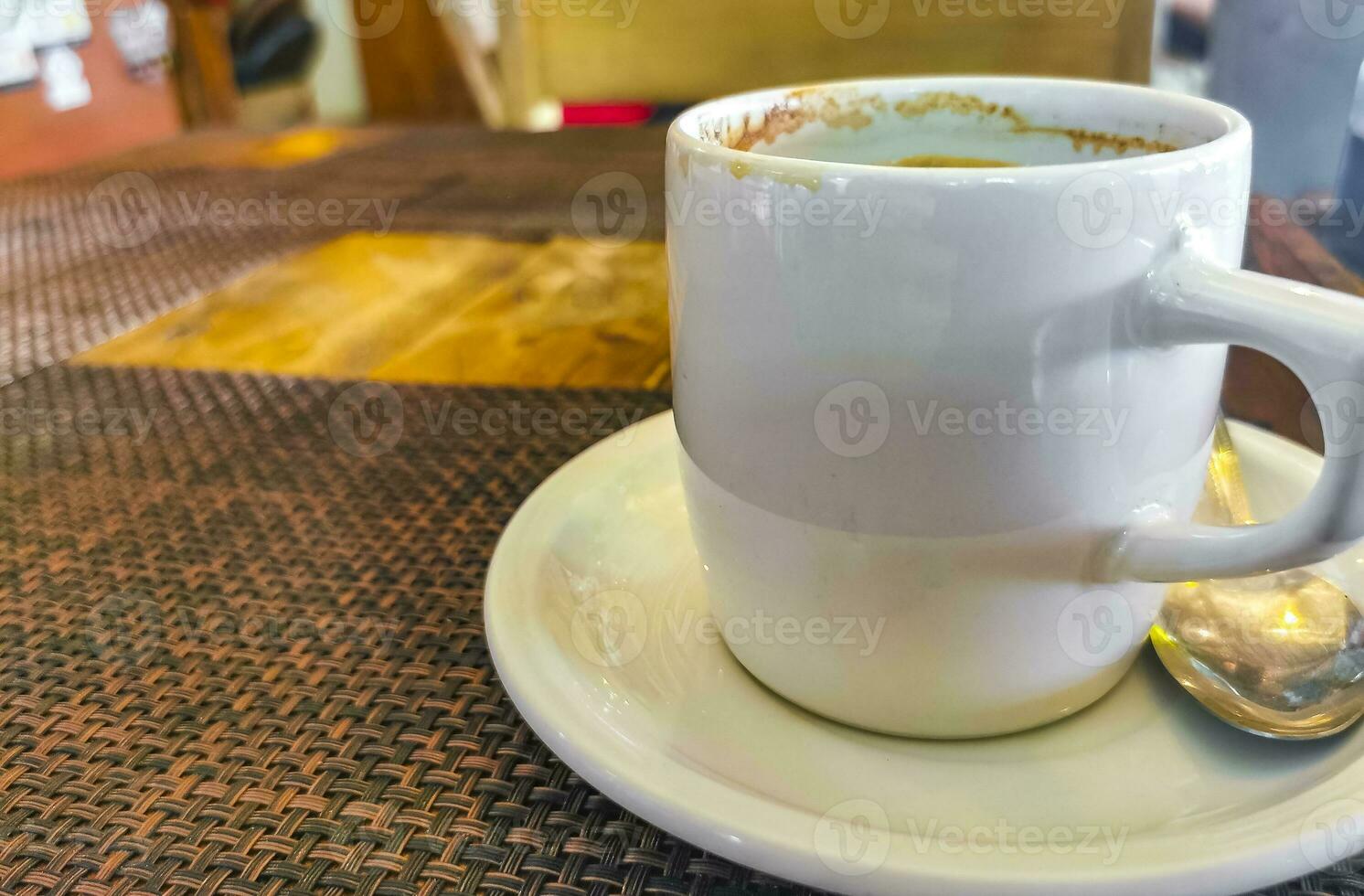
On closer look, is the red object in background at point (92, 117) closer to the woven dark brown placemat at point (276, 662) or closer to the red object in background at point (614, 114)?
the red object in background at point (614, 114)

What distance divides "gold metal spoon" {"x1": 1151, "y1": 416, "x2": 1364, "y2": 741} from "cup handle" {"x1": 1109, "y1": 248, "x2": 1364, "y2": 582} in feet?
0.16

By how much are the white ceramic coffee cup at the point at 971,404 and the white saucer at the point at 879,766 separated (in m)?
0.02

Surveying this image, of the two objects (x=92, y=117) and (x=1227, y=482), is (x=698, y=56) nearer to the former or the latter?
(x=1227, y=482)

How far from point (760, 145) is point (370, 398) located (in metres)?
0.28

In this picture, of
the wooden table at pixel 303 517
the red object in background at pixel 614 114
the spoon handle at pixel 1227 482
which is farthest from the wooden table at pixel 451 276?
the red object in background at pixel 614 114

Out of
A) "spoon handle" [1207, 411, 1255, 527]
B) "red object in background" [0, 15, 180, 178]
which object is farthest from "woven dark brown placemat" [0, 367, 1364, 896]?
"red object in background" [0, 15, 180, 178]

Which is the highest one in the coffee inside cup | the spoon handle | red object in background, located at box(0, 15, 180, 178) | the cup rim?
the cup rim

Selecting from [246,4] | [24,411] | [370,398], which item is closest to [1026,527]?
[370,398]

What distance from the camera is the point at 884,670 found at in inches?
11.4

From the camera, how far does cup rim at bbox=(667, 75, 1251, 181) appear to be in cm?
25

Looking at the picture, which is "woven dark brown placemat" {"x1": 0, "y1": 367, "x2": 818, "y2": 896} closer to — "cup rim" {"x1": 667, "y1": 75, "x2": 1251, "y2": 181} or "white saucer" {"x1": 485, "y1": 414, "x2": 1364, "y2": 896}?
"white saucer" {"x1": 485, "y1": 414, "x2": 1364, "y2": 896}

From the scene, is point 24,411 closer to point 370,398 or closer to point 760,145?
point 370,398

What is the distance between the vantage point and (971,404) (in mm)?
256

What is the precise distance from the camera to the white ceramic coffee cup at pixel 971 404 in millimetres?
248
